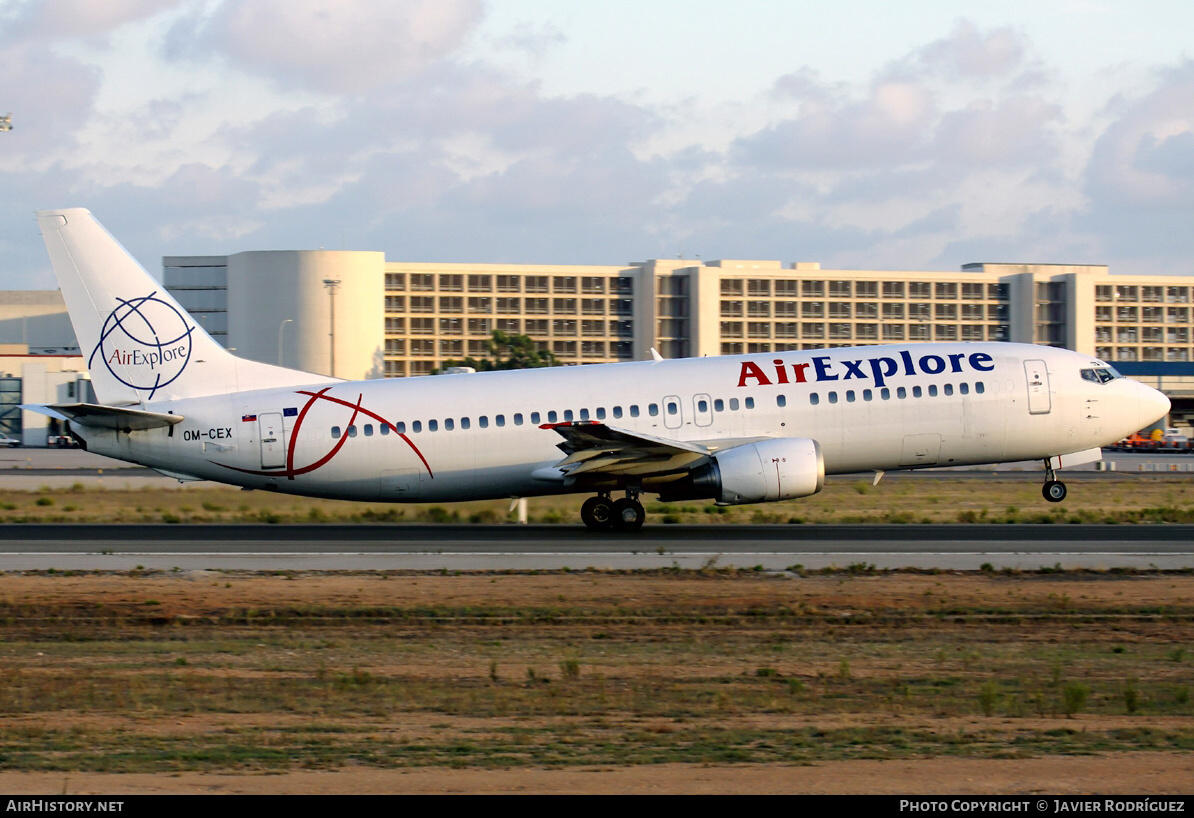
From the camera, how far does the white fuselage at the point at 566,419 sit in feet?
90.9

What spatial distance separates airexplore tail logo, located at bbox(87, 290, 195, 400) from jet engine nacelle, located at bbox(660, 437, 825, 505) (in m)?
12.4

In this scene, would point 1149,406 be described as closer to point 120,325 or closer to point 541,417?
point 541,417

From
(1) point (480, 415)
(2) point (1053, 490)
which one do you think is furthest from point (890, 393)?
(1) point (480, 415)

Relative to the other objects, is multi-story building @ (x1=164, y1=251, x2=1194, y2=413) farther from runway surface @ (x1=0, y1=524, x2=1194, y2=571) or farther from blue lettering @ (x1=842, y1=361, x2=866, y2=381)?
blue lettering @ (x1=842, y1=361, x2=866, y2=381)

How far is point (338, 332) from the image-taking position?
10875 cm

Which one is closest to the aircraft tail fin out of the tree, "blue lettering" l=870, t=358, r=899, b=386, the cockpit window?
"blue lettering" l=870, t=358, r=899, b=386

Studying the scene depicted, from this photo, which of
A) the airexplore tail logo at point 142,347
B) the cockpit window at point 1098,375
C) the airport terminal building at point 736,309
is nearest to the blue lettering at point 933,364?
the cockpit window at point 1098,375

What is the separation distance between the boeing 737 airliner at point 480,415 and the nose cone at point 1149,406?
2295mm

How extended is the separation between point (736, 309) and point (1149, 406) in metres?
94.4

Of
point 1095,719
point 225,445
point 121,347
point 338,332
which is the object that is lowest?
point 1095,719

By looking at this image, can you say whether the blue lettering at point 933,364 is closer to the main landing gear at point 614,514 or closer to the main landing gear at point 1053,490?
the main landing gear at point 1053,490

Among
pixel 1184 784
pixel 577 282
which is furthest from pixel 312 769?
pixel 577 282
